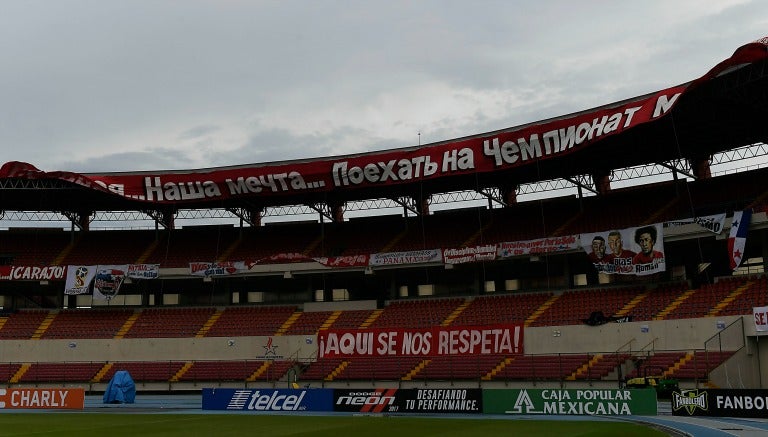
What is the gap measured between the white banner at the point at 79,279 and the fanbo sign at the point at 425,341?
21066 millimetres

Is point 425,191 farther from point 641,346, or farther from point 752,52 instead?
point 752,52

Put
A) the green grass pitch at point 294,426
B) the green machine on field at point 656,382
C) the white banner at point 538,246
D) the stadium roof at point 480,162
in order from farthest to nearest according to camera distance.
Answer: the white banner at point 538,246 → the stadium roof at point 480,162 → the green machine on field at point 656,382 → the green grass pitch at point 294,426

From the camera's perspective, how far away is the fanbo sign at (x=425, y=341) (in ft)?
154

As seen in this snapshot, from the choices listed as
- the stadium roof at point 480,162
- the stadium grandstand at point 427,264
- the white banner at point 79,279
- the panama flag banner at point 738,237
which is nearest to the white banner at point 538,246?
the stadium grandstand at point 427,264

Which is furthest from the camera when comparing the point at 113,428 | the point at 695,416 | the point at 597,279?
the point at 597,279

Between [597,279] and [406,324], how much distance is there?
14.2 meters

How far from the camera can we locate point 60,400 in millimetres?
41188

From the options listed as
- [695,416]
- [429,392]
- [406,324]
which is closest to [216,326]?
[406,324]

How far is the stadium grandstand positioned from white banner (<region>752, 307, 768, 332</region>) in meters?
0.16

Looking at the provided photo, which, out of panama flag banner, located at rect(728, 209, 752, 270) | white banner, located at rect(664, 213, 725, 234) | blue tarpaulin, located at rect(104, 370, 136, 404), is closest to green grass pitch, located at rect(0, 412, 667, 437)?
blue tarpaulin, located at rect(104, 370, 136, 404)

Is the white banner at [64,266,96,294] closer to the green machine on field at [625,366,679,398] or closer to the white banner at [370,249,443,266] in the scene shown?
the white banner at [370,249,443,266]

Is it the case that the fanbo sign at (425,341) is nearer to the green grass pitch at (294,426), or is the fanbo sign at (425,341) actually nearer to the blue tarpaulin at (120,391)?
the blue tarpaulin at (120,391)

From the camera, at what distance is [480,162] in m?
50.2

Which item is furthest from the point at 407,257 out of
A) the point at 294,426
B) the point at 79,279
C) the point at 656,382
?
the point at 294,426
